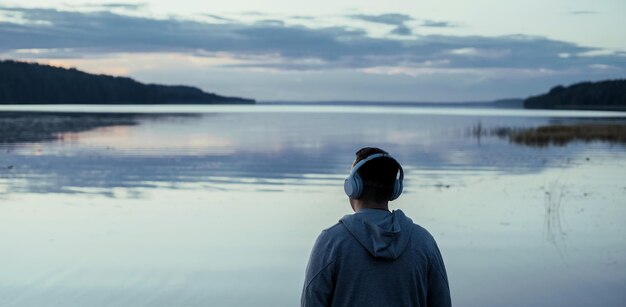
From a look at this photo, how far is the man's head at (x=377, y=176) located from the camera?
333 centimetres

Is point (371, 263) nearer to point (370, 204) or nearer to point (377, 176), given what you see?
point (370, 204)

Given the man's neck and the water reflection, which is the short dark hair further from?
the water reflection

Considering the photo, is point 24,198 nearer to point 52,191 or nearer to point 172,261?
point 52,191

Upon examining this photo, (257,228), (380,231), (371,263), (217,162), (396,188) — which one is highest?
(396,188)

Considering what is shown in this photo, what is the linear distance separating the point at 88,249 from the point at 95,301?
116 inches

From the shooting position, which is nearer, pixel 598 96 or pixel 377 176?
pixel 377 176

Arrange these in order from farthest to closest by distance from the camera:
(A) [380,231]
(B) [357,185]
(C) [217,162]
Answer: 1. (C) [217,162]
2. (B) [357,185]
3. (A) [380,231]

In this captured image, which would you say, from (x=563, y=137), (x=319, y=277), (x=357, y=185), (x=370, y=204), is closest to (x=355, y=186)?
(x=357, y=185)

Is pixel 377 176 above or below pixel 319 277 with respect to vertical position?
above

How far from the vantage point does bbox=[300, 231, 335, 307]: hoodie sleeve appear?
324 centimetres

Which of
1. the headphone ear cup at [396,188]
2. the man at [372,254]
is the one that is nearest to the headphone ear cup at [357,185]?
the man at [372,254]

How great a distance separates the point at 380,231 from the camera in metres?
3.21

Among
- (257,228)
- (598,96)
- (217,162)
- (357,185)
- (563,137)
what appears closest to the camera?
(357,185)

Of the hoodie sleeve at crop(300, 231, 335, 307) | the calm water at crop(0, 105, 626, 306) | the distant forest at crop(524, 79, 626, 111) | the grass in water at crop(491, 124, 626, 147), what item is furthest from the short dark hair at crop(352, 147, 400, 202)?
the distant forest at crop(524, 79, 626, 111)
